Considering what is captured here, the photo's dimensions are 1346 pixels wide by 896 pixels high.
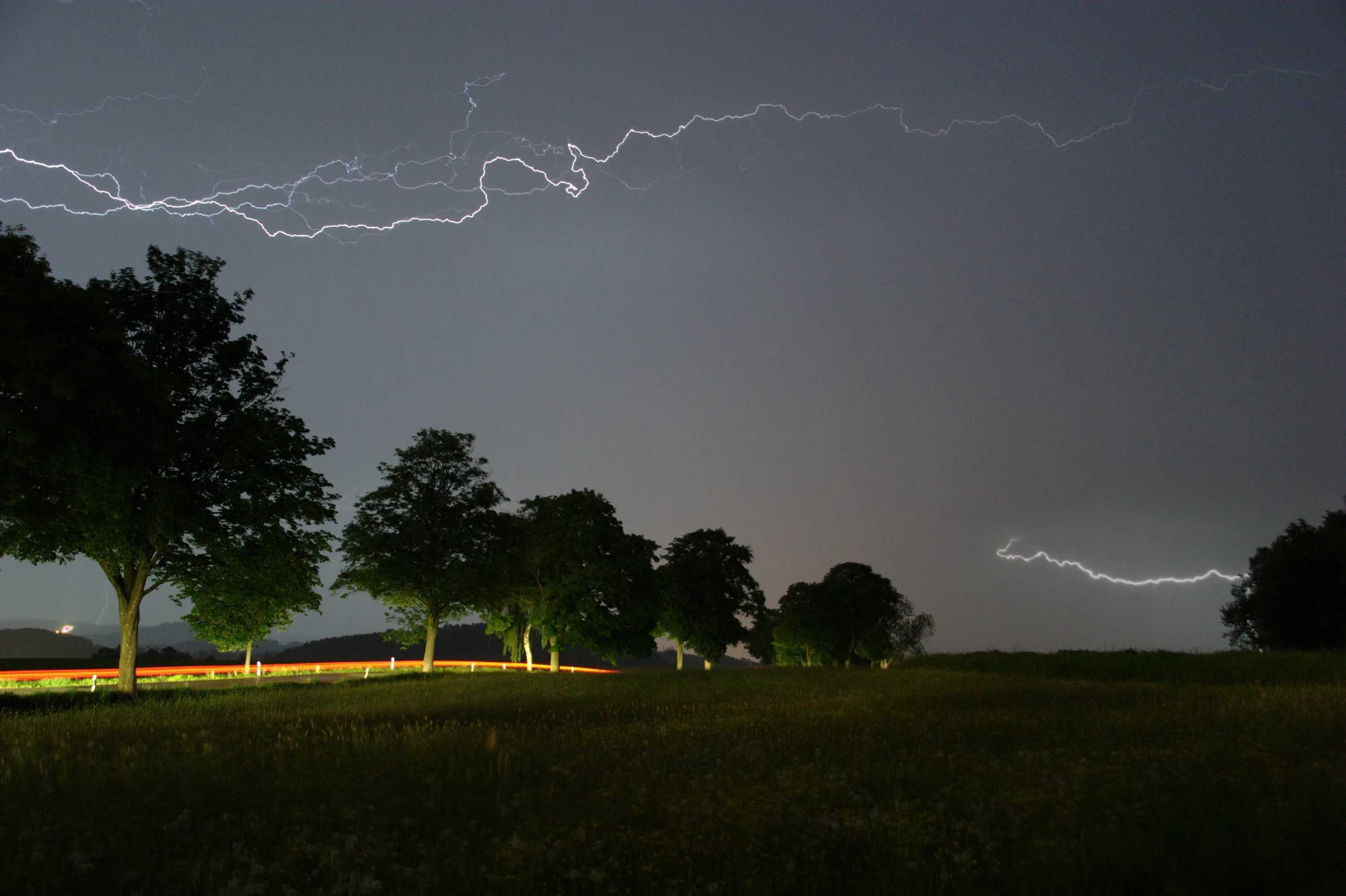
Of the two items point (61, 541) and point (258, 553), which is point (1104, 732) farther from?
point (61, 541)

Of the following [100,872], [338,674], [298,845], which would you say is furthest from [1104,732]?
[338,674]

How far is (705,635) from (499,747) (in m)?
60.8

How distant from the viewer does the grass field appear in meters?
6.61

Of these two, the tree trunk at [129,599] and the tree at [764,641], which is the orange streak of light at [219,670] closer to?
the tree trunk at [129,599]

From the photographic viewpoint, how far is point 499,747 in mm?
12484

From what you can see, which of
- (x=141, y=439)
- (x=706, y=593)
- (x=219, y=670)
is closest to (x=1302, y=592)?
(x=706, y=593)

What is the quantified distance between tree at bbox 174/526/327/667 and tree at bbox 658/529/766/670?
39.1 meters

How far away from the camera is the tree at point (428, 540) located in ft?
163

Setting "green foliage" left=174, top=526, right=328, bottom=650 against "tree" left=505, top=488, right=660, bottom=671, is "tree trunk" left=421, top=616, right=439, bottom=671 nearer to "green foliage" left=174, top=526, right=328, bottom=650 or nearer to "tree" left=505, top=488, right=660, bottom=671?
"tree" left=505, top=488, right=660, bottom=671

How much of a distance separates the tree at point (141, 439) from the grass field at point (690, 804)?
8203 mm

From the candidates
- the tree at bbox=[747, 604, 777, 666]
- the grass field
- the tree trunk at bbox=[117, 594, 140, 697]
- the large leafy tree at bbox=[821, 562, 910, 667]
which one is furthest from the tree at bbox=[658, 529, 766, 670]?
the grass field

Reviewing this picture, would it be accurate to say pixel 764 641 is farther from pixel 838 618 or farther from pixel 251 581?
pixel 251 581

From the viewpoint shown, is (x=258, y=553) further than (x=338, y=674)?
No

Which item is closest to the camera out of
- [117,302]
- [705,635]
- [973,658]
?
[117,302]
